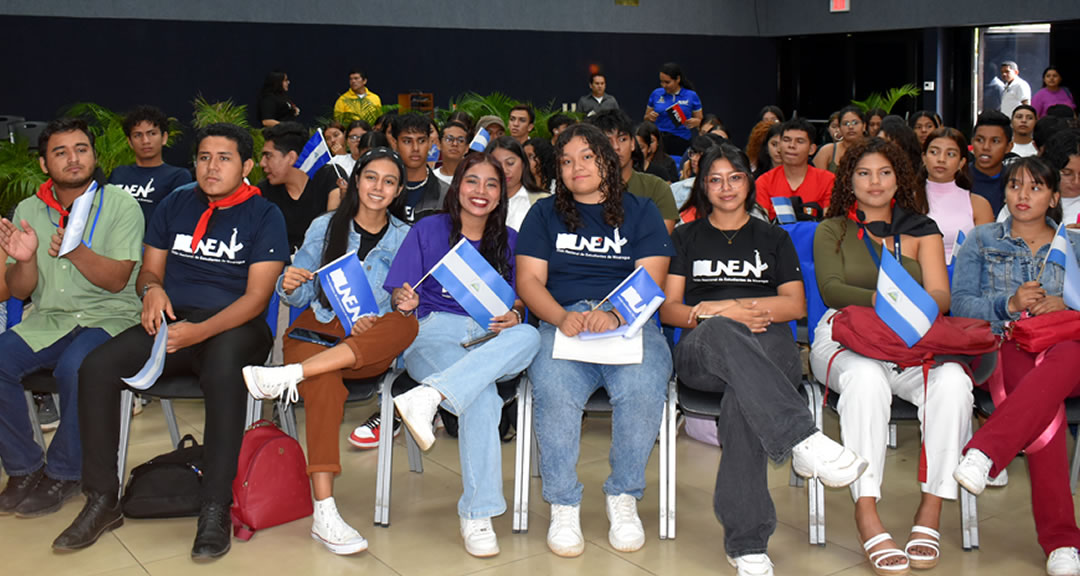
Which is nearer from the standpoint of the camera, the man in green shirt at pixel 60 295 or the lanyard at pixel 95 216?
the man in green shirt at pixel 60 295

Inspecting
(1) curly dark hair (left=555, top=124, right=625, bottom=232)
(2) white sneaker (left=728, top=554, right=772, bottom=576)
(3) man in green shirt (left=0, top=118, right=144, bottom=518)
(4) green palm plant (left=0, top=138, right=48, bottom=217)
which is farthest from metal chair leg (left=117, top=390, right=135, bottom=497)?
(4) green palm plant (left=0, top=138, right=48, bottom=217)

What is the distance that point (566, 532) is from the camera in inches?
120

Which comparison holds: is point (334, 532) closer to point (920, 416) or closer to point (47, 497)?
point (47, 497)

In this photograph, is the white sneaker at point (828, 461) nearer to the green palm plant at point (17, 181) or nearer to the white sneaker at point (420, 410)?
the white sneaker at point (420, 410)

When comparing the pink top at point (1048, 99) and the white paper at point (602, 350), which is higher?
the pink top at point (1048, 99)

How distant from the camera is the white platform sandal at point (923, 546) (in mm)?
2875

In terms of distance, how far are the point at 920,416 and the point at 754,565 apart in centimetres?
69

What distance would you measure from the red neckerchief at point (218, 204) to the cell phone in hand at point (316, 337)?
513 mm

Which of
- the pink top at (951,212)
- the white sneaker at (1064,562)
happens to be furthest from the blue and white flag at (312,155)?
the white sneaker at (1064,562)

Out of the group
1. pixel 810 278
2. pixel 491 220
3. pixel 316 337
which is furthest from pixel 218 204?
pixel 810 278

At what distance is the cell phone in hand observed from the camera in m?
3.25

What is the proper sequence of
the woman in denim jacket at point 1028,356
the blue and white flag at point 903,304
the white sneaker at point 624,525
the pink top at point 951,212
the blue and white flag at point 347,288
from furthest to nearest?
the pink top at point 951,212
the blue and white flag at point 347,288
the white sneaker at point 624,525
the blue and white flag at point 903,304
the woman in denim jacket at point 1028,356

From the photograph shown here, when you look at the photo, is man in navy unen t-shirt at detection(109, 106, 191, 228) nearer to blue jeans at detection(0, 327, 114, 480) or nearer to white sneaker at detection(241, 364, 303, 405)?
blue jeans at detection(0, 327, 114, 480)

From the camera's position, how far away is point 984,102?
13070 mm
